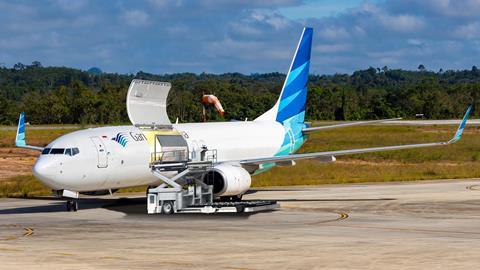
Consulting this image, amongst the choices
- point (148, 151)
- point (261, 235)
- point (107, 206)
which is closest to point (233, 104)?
point (107, 206)

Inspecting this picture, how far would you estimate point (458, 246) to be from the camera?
24.7 m

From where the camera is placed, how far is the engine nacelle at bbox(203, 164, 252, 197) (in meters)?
38.3

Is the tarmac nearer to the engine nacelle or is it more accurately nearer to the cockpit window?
the engine nacelle

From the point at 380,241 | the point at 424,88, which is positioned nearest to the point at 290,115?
the point at 380,241

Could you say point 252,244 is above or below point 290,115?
below

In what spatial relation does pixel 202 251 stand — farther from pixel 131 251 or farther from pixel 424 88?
pixel 424 88

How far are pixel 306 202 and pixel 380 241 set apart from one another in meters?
16.0

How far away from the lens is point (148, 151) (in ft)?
128

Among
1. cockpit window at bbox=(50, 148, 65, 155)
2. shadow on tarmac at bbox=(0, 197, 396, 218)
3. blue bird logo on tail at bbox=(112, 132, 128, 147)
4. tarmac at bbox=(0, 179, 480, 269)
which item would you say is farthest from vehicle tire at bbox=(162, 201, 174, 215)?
cockpit window at bbox=(50, 148, 65, 155)

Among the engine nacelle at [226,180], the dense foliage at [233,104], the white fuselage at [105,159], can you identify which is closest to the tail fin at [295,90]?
the white fuselage at [105,159]

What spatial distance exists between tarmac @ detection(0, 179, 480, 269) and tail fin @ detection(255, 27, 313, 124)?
646 centimetres

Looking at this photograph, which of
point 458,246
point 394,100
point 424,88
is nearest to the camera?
point 458,246

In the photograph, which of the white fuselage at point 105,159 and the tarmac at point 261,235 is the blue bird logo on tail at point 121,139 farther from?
the tarmac at point 261,235

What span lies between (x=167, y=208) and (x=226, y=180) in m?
3.04
